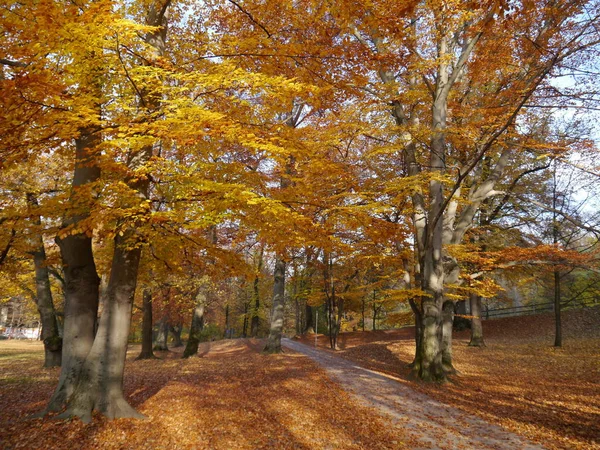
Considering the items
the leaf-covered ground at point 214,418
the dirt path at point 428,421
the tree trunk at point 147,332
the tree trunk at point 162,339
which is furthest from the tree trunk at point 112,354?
the tree trunk at point 162,339

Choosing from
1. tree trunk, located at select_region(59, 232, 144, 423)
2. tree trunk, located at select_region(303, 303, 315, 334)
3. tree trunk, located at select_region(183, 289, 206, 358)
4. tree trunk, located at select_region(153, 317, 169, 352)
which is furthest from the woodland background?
tree trunk, located at select_region(303, 303, 315, 334)

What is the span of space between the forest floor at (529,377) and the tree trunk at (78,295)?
26.1 feet

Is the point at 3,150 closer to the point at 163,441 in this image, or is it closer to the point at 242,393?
the point at 163,441

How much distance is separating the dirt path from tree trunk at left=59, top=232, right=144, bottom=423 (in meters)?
5.07

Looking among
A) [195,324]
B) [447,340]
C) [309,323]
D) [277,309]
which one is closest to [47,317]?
[195,324]

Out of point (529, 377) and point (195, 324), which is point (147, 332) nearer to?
point (195, 324)

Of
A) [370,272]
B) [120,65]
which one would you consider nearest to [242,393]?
[120,65]

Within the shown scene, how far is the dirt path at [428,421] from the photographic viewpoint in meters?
5.97

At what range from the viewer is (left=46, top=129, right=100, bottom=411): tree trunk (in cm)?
667

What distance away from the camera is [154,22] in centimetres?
770

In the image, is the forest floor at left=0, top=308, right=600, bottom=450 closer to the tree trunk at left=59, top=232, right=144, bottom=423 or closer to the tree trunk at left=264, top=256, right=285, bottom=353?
the tree trunk at left=59, top=232, right=144, bottom=423

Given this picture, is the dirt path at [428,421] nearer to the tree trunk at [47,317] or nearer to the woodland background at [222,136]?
the woodland background at [222,136]

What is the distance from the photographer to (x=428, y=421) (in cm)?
719

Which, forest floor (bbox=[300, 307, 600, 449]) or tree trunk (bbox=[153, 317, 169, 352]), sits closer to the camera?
Answer: forest floor (bbox=[300, 307, 600, 449])
